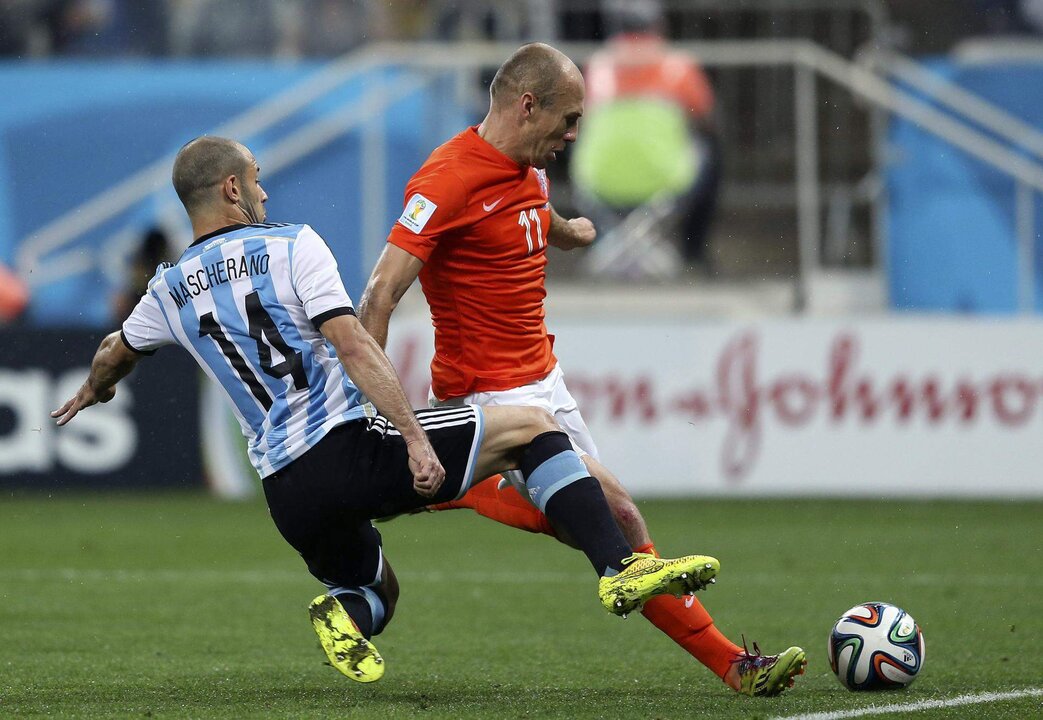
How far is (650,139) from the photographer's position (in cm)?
1348

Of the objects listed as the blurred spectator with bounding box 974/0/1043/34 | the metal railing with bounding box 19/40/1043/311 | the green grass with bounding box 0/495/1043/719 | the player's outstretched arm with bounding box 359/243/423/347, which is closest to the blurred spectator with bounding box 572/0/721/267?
the metal railing with bounding box 19/40/1043/311

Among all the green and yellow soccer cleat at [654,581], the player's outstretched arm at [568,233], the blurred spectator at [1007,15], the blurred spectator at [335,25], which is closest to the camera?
the green and yellow soccer cleat at [654,581]

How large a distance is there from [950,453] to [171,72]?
7.73m

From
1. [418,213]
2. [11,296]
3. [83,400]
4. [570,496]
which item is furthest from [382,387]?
[11,296]

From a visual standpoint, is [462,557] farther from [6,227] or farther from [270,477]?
[6,227]

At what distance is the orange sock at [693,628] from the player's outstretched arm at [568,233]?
1.23 meters

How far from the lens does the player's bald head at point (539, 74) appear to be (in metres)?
5.50

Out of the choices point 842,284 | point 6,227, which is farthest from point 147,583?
point 6,227

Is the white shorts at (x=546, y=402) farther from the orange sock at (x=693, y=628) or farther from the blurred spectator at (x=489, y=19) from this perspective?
the blurred spectator at (x=489, y=19)

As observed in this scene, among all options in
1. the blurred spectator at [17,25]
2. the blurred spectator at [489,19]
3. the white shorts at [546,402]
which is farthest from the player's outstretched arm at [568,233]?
the blurred spectator at [17,25]

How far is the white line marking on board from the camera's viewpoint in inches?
191

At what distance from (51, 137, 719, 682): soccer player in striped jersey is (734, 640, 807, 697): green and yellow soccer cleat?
2.07 feet

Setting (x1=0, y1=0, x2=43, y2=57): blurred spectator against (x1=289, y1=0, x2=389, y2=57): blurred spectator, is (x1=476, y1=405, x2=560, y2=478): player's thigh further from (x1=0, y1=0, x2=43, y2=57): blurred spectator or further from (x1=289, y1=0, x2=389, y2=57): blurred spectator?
(x1=0, y1=0, x2=43, y2=57): blurred spectator

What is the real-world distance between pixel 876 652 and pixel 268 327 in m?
2.10
